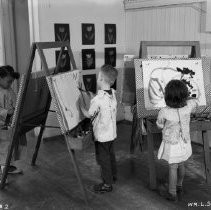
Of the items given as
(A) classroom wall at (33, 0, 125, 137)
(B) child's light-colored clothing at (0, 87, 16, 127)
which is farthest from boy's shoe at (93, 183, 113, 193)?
(A) classroom wall at (33, 0, 125, 137)

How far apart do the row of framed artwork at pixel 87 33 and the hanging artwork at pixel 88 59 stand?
0.10m

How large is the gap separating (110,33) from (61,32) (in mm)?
807

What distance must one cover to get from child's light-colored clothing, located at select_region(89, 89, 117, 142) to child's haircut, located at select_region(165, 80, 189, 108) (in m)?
0.44

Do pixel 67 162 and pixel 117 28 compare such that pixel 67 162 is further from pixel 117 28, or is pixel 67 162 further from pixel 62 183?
pixel 117 28

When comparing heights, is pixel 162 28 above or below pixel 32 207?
above

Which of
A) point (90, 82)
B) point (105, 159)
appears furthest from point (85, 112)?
point (90, 82)

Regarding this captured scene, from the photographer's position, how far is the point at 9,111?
275cm

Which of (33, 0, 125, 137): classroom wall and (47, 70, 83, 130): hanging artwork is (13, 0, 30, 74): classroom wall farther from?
(47, 70, 83, 130): hanging artwork

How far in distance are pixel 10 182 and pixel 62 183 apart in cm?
45

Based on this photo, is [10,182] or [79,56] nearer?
[10,182]

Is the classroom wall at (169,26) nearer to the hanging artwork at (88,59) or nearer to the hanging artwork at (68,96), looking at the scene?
the hanging artwork at (88,59)

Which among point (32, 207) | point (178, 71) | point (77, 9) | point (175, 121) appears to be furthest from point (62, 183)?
point (77, 9)

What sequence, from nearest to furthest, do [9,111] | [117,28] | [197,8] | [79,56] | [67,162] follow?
1. [9,111]
2. [67,162]
3. [197,8]
4. [79,56]
5. [117,28]

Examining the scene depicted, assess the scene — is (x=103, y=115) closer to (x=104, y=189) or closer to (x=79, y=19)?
(x=104, y=189)
